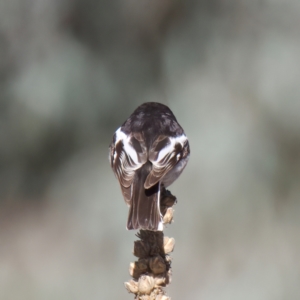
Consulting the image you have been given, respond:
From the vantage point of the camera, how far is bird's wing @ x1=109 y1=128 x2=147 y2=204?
223 centimetres

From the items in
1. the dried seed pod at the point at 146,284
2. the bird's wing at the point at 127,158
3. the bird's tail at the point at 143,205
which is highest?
the bird's wing at the point at 127,158

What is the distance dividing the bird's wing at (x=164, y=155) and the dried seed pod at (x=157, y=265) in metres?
0.90

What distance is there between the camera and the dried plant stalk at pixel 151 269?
3.62 feet

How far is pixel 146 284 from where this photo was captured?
3.64 feet

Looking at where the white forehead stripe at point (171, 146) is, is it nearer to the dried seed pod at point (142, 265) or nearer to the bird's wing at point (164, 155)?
the bird's wing at point (164, 155)

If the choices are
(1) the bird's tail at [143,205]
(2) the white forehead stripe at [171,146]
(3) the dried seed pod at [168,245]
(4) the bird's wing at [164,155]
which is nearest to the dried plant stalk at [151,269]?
(3) the dried seed pod at [168,245]

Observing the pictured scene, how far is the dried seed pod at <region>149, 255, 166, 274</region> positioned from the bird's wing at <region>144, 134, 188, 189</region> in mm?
898

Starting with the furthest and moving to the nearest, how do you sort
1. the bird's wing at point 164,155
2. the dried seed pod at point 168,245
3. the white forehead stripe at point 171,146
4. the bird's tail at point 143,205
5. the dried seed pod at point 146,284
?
the white forehead stripe at point 171,146, the bird's wing at point 164,155, the bird's tail at point 143,205, the dried seed pod at point 168,245, the dried seed pod at point 146,284

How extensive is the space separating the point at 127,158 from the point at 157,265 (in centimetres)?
117

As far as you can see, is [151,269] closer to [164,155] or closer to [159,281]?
[159,281]

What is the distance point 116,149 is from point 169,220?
2.99 ft

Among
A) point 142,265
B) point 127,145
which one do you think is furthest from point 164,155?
point 142,265

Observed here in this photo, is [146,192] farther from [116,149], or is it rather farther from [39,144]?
[39,144]


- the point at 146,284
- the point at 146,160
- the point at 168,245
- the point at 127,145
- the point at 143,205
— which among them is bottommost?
the point at 146,284
